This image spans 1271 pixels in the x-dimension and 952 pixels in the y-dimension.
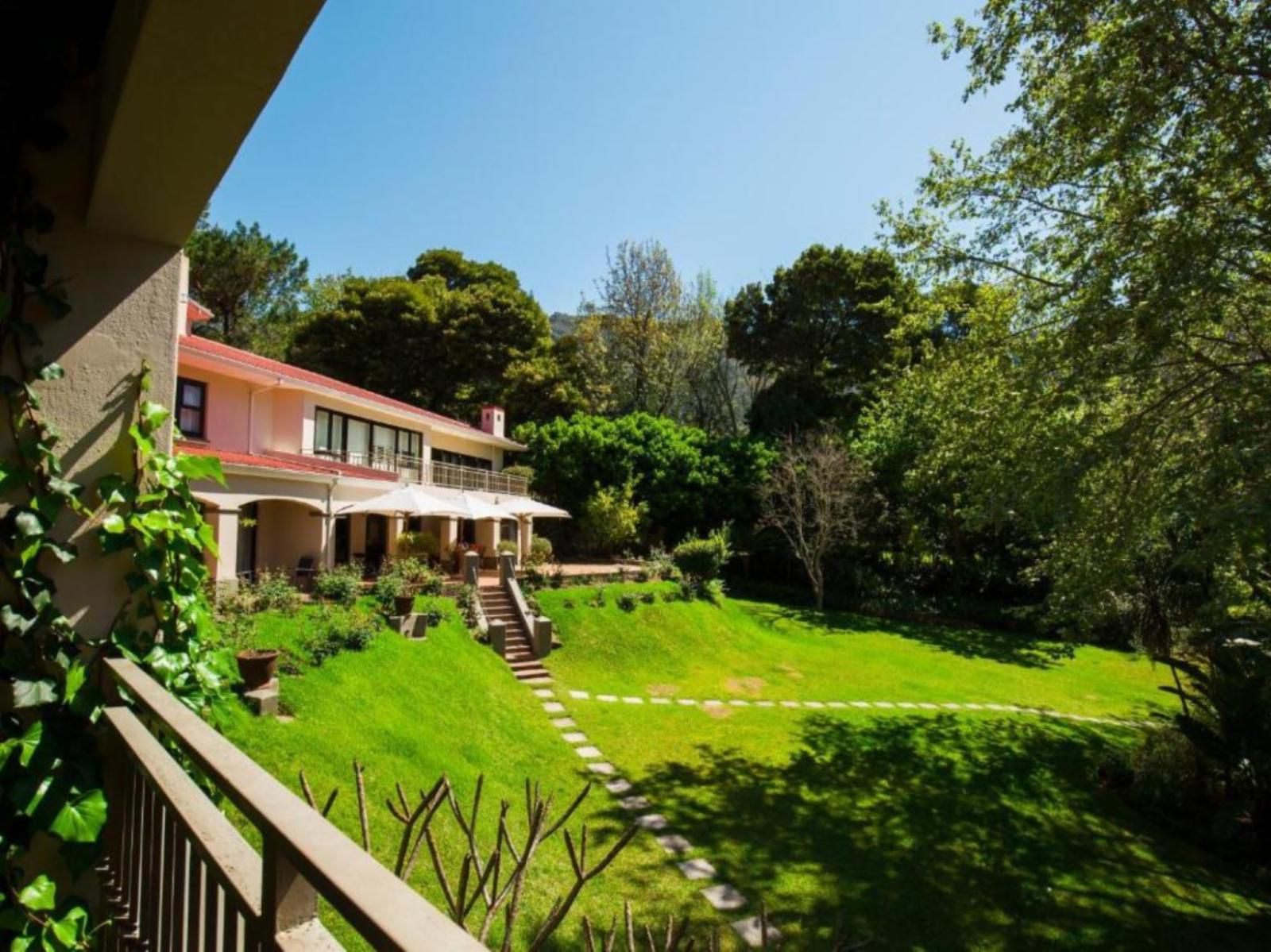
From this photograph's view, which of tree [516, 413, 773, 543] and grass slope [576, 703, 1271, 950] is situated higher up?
tree [516, 413, 773, 543]

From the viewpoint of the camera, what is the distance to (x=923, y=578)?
85.4 ft

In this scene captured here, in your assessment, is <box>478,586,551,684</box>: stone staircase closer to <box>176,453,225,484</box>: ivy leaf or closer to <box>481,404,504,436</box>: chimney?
<box>176,453,225,484</box>: ivy leaf

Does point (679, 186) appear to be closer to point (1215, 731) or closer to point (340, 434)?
point (1215, 731)

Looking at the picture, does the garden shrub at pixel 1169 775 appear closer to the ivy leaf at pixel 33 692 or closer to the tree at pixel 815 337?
the ivy leaf at pixel 33 692

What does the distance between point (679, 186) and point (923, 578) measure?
2034 cm

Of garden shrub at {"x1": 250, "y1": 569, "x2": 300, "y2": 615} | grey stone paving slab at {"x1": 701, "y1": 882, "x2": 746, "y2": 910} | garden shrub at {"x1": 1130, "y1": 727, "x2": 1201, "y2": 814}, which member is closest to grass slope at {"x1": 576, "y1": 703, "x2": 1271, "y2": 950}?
grey stone paving slab at {"x1": 701, "y1": 882, "x2": 746, "y2": 910}

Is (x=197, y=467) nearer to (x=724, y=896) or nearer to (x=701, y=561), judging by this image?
(x=724, y=896)

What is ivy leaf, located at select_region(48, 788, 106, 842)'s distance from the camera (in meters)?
2.21

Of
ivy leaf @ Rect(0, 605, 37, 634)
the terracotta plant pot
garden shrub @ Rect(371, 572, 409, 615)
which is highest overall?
ivy leaf @ Rect(0, 605, 37, 634)

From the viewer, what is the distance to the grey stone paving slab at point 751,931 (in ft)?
19.9

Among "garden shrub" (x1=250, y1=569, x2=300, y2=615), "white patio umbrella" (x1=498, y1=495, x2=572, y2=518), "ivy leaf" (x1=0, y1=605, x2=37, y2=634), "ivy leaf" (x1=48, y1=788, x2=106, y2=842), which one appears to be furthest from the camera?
"white patio umbrella" (x1=498, y1=495, x2=572, y2=518)

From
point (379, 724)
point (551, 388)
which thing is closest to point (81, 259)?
point (379, 724)

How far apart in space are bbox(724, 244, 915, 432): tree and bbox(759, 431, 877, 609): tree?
3.56 m

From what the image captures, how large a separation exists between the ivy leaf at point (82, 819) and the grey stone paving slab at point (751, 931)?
219 inches
